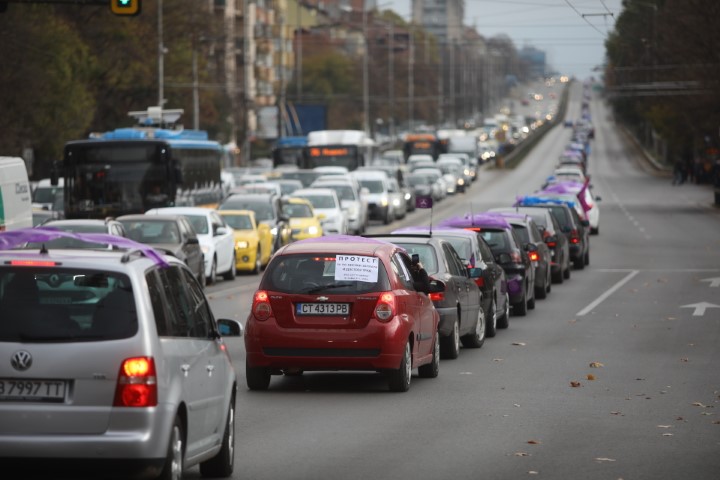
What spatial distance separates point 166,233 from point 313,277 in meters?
15.0

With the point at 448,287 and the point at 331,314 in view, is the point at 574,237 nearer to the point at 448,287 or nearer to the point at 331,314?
the point at 448,287

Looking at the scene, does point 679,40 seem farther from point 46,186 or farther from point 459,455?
point 459,455

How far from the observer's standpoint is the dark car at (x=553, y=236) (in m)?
32.1

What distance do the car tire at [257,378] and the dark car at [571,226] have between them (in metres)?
20.0

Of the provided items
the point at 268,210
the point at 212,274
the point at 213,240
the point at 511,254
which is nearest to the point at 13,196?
the point at 511,254

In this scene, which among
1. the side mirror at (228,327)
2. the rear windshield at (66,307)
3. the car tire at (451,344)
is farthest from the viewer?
the car tire at (451,344)

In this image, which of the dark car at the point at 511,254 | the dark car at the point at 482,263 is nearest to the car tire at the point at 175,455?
the dark car at the point at 482,263

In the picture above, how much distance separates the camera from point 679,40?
74938 millimetres

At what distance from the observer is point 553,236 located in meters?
32.3

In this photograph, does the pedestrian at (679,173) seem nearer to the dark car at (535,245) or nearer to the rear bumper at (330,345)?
the dark car at (535,245)

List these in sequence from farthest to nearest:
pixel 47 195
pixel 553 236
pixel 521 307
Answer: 1. pixel 47 195
2. pixel 553 236
3. pixel 521 307

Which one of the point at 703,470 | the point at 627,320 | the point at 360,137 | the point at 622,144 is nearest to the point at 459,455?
the point at 703,470

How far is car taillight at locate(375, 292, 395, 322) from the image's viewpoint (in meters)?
15.0

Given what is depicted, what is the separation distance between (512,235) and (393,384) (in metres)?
10.4
